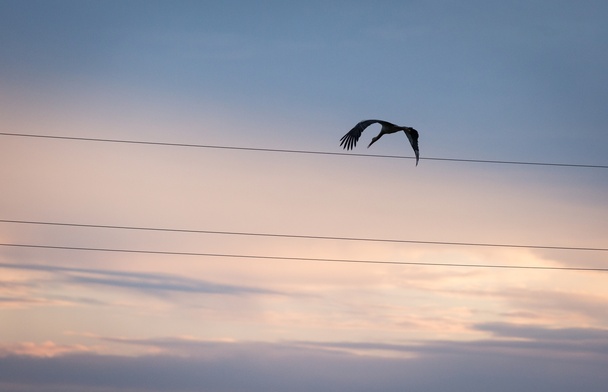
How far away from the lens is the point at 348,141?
78.8 m

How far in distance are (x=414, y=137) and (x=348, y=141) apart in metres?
6.24

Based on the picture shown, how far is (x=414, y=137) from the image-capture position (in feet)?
274

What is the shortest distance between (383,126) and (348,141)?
3.59 meters

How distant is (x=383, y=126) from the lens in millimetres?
81500

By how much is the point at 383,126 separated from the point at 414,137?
112 inches
